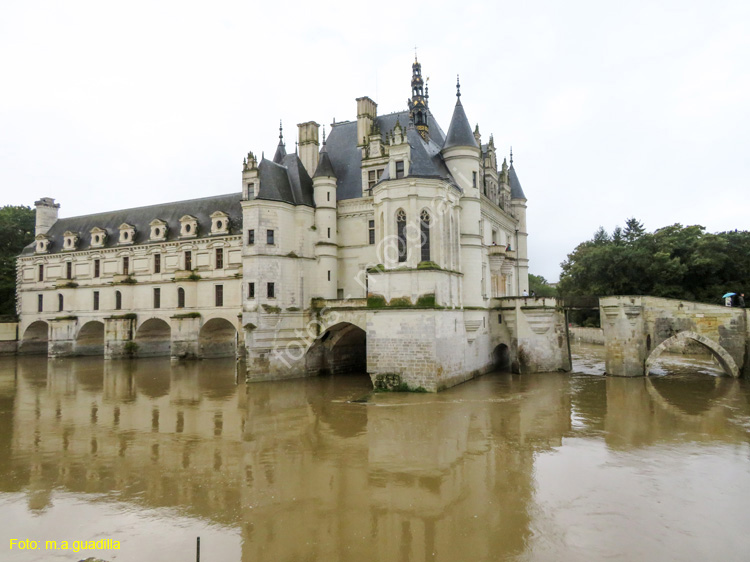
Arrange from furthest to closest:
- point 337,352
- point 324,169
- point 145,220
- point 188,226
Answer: point 145,220 → point 188,226 → point 337,352 → point 324,169

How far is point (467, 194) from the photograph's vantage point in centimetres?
2569

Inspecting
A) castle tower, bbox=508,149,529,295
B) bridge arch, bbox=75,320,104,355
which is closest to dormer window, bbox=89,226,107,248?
bridge arch, bbox=75,320,104,355

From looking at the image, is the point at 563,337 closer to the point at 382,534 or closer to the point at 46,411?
the point at 382,534

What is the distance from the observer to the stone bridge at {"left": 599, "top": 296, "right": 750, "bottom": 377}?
76.7ft

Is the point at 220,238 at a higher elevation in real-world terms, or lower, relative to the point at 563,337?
higher

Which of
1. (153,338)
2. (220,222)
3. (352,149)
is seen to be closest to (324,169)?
(352,149)

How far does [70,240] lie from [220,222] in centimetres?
1769

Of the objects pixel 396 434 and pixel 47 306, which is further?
pixel 47 306

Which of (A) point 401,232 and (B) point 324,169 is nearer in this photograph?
(A) point 401,232

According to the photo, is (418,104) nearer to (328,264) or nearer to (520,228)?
(328,264)

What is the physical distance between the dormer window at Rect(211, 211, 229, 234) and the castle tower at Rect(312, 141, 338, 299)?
11.3m

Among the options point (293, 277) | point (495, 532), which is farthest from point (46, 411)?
point (495, 532)

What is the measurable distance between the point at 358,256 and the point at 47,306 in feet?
111

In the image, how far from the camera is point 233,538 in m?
8.69
